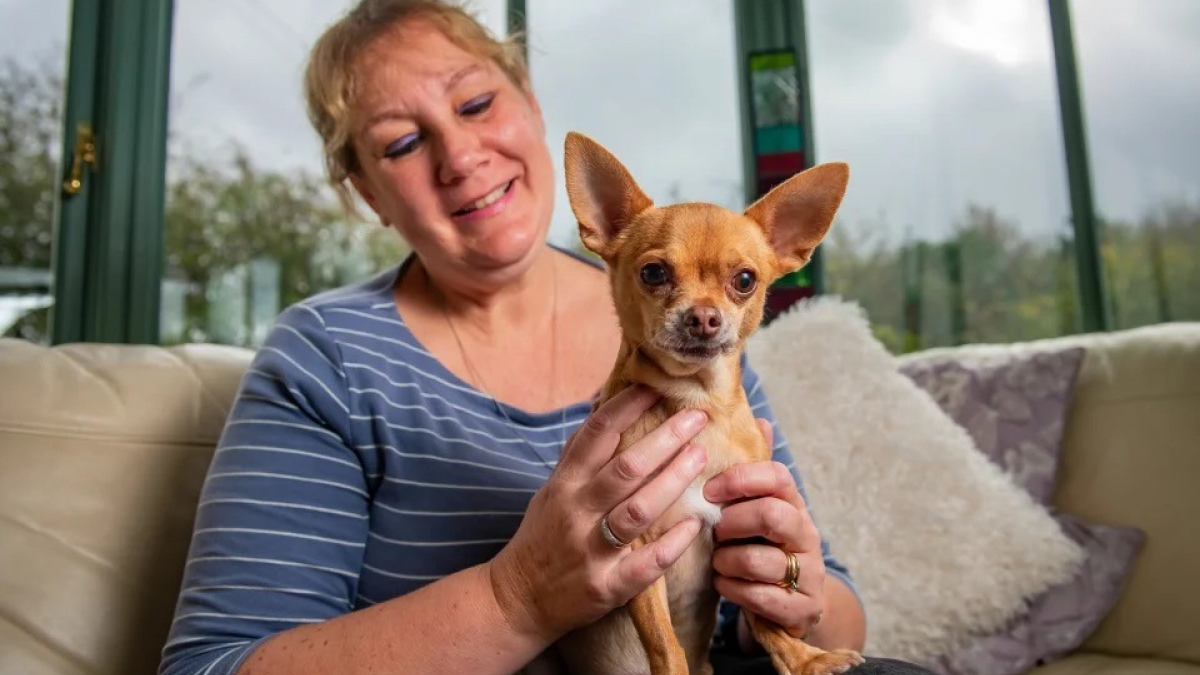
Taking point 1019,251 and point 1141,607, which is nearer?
point 1141,607

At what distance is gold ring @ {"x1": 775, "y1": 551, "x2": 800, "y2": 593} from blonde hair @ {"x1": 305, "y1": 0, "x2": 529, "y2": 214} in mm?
897

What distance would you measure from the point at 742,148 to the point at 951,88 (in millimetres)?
722

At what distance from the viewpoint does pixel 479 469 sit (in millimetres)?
1183

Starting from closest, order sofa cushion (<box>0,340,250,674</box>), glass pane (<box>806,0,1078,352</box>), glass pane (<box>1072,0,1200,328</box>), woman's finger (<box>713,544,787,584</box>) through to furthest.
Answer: woman's finger (<box>713,544,787,584</box>), sofa cushion (<box>0,340,250,674</box>), glass pane (<box>1072,0,1200,328</box>), glass pane (<box>806,0,1078,352</box>)

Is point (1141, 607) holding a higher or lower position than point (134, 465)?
lower

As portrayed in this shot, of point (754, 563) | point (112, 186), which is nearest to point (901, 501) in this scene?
point (754, 563)

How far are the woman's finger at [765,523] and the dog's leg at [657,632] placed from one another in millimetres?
107

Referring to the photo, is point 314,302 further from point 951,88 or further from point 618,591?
point 951,88

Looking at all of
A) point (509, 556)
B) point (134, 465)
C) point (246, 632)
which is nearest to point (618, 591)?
point (509, 556)

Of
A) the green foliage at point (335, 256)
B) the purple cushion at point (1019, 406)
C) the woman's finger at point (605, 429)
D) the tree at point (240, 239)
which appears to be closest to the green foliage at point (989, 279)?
the green foliage at point (335, 256)

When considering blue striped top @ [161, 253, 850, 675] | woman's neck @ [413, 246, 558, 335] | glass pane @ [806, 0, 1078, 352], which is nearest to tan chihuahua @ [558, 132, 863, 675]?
blue striped top @ [161, 253, 850, 675]

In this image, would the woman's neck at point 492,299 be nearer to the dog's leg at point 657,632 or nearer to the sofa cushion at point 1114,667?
the dog's leg at point 657,632

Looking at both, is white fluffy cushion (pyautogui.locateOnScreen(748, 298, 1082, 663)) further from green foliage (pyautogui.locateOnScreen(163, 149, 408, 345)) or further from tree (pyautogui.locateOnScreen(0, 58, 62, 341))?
tree (pyautogui.locateOnScreen(0, 58, 62, 341))

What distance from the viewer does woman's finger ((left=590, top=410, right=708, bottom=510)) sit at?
2.90 ft
